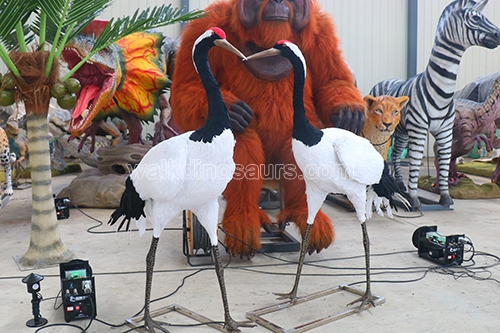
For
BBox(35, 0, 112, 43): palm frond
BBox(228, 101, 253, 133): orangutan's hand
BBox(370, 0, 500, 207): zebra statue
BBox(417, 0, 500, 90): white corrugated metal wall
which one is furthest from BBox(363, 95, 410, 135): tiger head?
BBox(417, 0, 500, 90): white corrugated metal wall

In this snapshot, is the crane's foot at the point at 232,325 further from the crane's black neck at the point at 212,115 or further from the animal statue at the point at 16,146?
the animal statue at the point at 16,146

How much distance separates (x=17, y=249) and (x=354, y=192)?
255 cm

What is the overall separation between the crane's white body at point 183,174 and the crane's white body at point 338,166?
1.45 feet

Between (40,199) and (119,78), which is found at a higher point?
(119,78)

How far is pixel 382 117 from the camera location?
465 cm

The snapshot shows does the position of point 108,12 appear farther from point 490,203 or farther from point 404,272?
point 404,272

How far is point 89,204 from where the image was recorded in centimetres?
516

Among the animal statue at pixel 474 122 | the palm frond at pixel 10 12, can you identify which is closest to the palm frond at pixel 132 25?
the palm frond at pixel 10 12

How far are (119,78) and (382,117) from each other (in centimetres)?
254

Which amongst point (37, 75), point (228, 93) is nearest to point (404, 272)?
point (228, 93)

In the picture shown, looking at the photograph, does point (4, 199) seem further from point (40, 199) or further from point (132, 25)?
point (132, 25)

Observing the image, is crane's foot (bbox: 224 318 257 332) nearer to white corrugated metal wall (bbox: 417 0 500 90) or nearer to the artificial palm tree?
the artificial palm tree

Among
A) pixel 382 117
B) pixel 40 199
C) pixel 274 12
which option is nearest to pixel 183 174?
pixel 274 12

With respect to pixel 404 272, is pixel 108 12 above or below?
above
